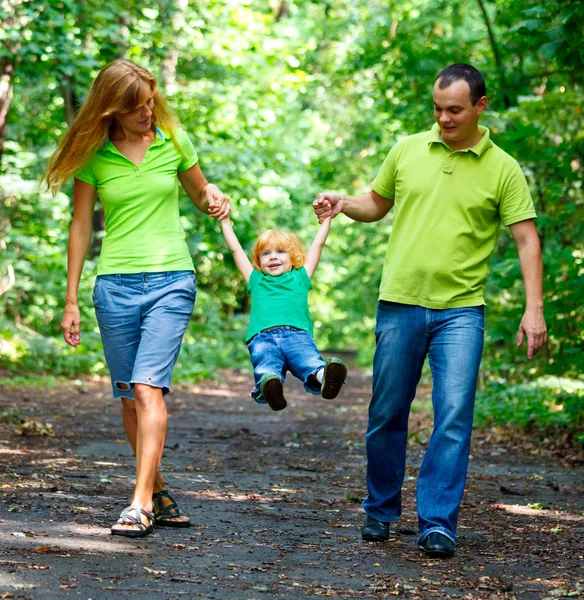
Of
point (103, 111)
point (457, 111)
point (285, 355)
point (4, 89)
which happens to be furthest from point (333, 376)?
point (4, 89)

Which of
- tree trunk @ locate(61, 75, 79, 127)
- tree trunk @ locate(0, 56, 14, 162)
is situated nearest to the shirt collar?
tree trunk @ locate(0, 56, 14, 162)

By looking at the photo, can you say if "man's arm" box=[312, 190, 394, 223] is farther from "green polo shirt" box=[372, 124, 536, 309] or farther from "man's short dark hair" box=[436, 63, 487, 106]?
"man's short dark hair" box=[436, 63, 487, 106]

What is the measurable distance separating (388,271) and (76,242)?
169 cm

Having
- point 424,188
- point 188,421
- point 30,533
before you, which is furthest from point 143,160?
point 188,421

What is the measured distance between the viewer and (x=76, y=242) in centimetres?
516

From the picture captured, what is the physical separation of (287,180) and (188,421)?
12741 millimetres

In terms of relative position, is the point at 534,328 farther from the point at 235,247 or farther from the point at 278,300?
the point at 235,247

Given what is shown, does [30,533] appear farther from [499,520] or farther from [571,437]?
[571,437]

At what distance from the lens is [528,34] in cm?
824

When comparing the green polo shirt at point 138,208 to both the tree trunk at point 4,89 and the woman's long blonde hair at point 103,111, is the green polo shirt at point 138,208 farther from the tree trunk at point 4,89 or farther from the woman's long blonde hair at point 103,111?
the tree trunk at point 4,89

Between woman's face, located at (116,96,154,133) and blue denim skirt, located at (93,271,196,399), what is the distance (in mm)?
767

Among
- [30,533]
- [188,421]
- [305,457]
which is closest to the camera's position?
[30,533]

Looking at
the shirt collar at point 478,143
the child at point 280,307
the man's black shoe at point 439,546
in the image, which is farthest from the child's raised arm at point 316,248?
the man's black shoe at point 439,546

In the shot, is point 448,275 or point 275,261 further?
point 275,261
